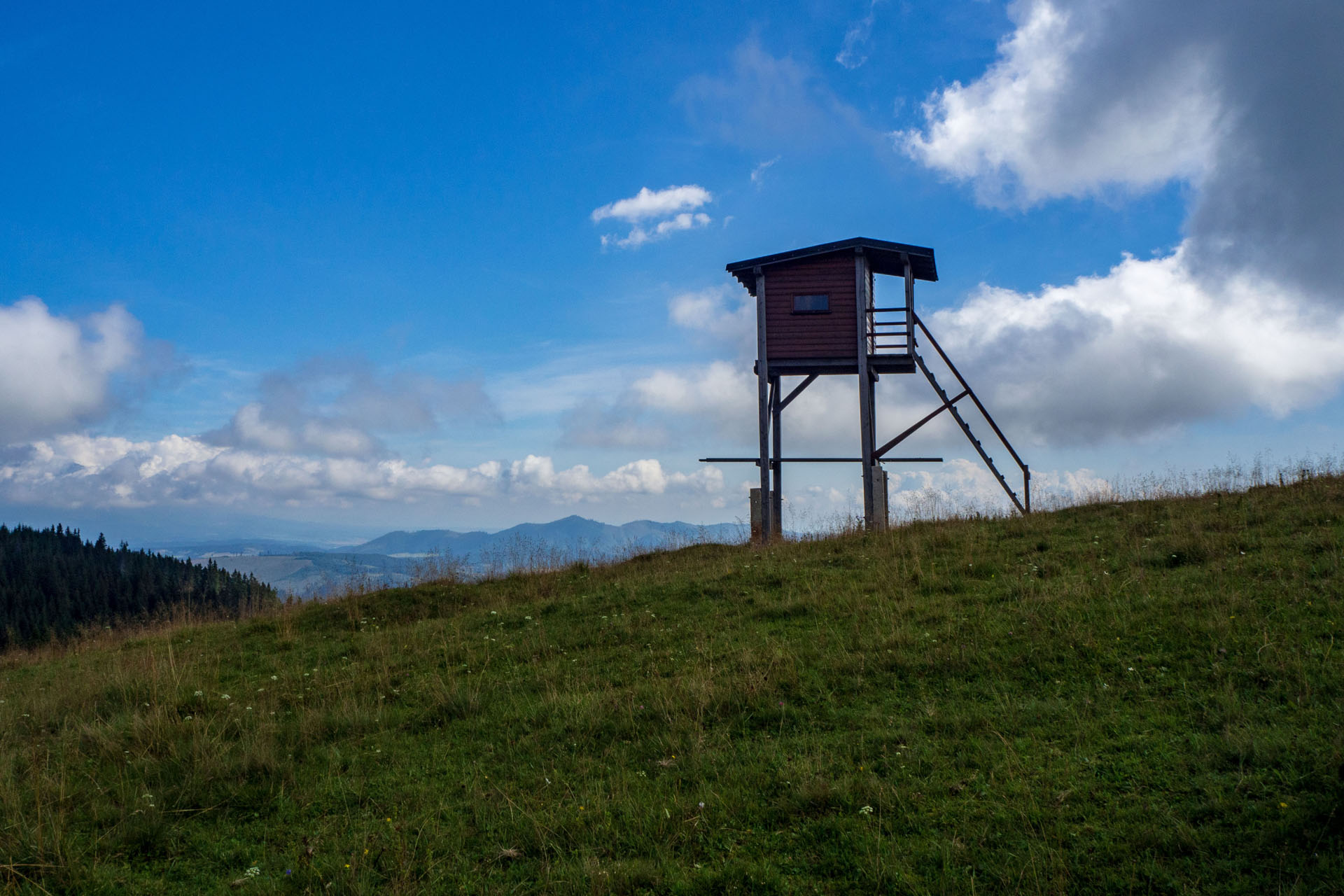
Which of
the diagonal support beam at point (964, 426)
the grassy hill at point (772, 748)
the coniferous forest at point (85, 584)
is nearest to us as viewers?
the grassy hill at point (772, 748)

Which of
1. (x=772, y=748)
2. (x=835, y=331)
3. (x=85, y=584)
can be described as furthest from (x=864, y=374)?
(x=85, y=584)

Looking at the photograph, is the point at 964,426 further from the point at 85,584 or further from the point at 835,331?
the point at 85,584

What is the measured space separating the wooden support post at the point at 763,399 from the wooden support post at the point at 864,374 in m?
2.96

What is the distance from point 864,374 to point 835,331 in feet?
5.68

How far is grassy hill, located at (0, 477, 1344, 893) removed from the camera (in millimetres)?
5281

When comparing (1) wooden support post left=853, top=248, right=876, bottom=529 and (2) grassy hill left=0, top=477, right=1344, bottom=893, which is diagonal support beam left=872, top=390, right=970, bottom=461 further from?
(2) grassy hill left=0, top=477, right=1344, bottom=893

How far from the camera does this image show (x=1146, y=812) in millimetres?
5469

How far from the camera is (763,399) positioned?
25.2 m

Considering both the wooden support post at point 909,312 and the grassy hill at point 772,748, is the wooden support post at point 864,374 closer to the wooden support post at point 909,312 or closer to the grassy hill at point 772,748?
the wooden support post at point 909,312

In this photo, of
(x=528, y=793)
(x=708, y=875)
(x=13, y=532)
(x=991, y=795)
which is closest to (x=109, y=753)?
(x=528, y=793)

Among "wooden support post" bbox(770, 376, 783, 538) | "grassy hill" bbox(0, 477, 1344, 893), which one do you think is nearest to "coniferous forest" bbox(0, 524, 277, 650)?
"wooden support post" bbox(770, 376, 783, 538)

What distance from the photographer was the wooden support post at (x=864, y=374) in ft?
80.1

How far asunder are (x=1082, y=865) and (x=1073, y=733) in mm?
1880

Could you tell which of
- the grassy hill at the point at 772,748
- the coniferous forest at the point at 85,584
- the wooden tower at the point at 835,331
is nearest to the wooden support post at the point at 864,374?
the wooden tower at the point at 835,331
